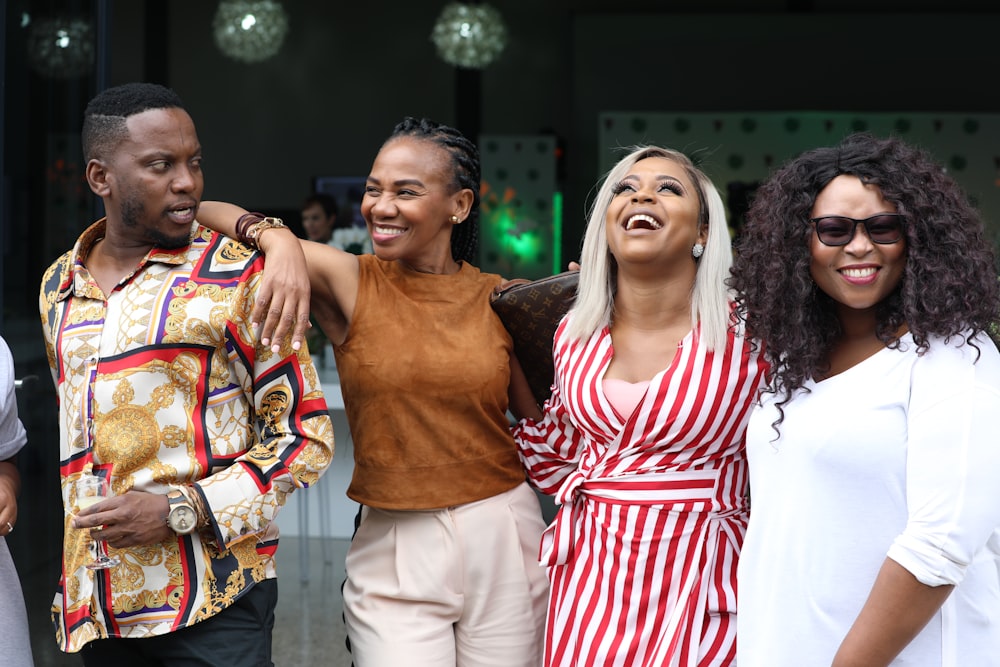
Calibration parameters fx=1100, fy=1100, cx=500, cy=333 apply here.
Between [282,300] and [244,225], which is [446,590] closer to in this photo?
[282,300]

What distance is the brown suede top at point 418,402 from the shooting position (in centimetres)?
229

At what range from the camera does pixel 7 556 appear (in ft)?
6.67

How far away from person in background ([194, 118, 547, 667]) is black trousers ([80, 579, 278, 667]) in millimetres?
352

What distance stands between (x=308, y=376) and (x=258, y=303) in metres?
0.18

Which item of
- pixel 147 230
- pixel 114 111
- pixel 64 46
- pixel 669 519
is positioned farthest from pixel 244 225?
pixel 64 46

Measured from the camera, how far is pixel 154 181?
6.41 feet

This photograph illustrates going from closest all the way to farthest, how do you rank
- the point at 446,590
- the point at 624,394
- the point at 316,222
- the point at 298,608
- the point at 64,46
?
the point at 624,394, the point at 446,590, the point at 64,46, the point at 298,608, the point at 316,222

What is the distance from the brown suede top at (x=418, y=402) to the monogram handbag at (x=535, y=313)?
0.11 metres

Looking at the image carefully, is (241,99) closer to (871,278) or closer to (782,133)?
(782,133)

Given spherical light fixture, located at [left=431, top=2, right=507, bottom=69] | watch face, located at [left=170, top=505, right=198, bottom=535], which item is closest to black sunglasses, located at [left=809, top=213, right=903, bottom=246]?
watch face, located at [left=170, top=505, right=198, bottom=535]

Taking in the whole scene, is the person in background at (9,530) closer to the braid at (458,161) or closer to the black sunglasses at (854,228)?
the braid at (458,161)

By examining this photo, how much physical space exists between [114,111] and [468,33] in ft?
22.8

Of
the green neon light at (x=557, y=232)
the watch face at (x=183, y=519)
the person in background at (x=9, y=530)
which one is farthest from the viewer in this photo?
the green neon light at (x=557, y=232)

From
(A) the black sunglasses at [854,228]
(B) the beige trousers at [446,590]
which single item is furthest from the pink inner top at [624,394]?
(A) the black sunglasses at [854,228]
